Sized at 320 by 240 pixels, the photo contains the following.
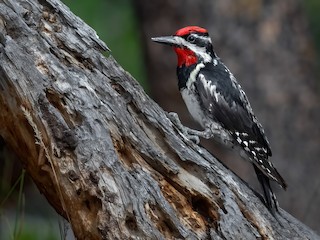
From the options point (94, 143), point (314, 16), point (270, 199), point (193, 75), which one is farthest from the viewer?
point (314, 16)

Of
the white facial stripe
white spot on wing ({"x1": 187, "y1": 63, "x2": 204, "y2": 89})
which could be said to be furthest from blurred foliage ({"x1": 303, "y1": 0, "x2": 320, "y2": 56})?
white spot on wing ({"x1": 187, "y1": 63, "x2": 204, "y2": 89})

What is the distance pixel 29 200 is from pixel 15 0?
408 cm

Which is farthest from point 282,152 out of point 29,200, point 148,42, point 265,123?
point 29,200

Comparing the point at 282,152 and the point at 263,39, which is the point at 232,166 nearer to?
the point at 282,152

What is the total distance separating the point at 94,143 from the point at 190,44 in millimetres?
1255

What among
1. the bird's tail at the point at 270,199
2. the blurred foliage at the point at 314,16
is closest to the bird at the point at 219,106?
the bird's tail at the point at 270,199

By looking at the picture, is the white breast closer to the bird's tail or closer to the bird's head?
the bird's head

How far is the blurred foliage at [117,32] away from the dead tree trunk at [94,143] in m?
5.50

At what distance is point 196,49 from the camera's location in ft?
14.8

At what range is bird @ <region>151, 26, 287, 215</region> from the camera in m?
4.28

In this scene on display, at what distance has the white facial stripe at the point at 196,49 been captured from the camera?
14.8 ft

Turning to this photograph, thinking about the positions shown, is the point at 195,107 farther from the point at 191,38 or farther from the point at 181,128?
the point at 181,128

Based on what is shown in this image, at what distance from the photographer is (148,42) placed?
270 inches

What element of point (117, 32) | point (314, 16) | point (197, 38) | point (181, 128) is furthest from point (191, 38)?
point (314, 16)
